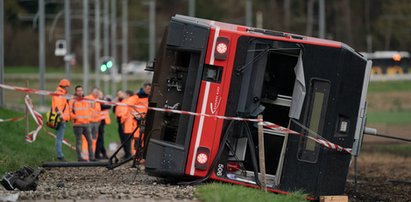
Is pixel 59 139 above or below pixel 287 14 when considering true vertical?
below

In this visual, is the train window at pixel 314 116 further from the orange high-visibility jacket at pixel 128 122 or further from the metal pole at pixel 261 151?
the orange high-visibility jacket at pixel 128 122

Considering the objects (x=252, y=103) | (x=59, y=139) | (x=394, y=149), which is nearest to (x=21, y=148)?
(x=59, y=139)

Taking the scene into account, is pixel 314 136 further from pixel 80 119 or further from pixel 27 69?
pixel 27 69

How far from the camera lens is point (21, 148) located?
85.7 ft

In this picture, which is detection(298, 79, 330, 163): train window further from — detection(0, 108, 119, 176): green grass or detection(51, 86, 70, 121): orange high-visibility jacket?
detection(51, 86, 70, 121): orange high-visibility jacket

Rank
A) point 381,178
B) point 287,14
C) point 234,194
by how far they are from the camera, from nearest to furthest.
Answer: point 234,194 → point 381,178 → point 287,14

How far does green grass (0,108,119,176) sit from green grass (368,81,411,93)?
57.7 m

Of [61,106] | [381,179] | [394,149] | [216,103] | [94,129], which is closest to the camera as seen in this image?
[216,103]

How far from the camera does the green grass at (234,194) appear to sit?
14.7m

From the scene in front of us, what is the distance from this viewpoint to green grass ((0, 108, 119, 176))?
74.2 feet

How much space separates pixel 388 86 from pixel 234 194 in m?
76.6

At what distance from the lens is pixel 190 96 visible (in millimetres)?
17219

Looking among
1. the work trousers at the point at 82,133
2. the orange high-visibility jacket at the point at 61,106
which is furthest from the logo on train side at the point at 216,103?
the work trousers at the point at 82,133

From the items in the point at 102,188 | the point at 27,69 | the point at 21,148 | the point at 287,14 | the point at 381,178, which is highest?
the point at 287,14
